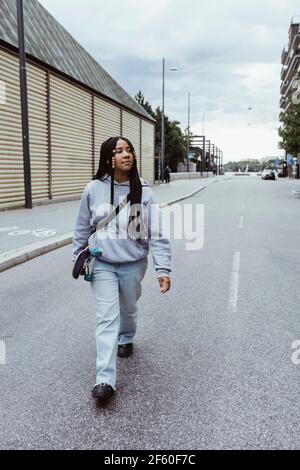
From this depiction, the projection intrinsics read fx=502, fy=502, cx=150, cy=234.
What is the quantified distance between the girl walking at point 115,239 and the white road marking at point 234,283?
2.37m

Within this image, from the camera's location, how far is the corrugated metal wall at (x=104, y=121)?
26.4 meters

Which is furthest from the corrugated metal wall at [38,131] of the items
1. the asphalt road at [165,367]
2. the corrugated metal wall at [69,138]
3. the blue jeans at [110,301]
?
the blue jeans at [110,301]

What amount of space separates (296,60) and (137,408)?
92.2 metres

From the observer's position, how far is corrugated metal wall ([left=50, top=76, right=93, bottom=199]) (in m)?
21.1

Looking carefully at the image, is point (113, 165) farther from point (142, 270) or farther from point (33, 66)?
point (33, 66)

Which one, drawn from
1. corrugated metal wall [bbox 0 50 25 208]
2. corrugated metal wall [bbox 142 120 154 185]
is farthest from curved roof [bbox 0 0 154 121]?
corrugated metal wall [bbox 142 120 154 185]

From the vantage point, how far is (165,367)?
4.14m

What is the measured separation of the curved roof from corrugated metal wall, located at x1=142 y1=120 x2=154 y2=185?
27.7ft

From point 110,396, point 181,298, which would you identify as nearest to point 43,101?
point 181,298

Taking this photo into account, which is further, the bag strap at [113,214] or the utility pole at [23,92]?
the utility pole at [23,92]

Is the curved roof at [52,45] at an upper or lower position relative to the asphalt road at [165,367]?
upper

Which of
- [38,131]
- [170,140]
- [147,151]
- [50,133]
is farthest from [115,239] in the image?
[170,140]

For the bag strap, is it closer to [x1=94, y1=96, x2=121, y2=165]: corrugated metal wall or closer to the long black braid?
the long black braid

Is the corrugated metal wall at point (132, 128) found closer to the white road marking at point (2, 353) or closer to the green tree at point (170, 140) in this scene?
the white road marking at point (2, 353)
